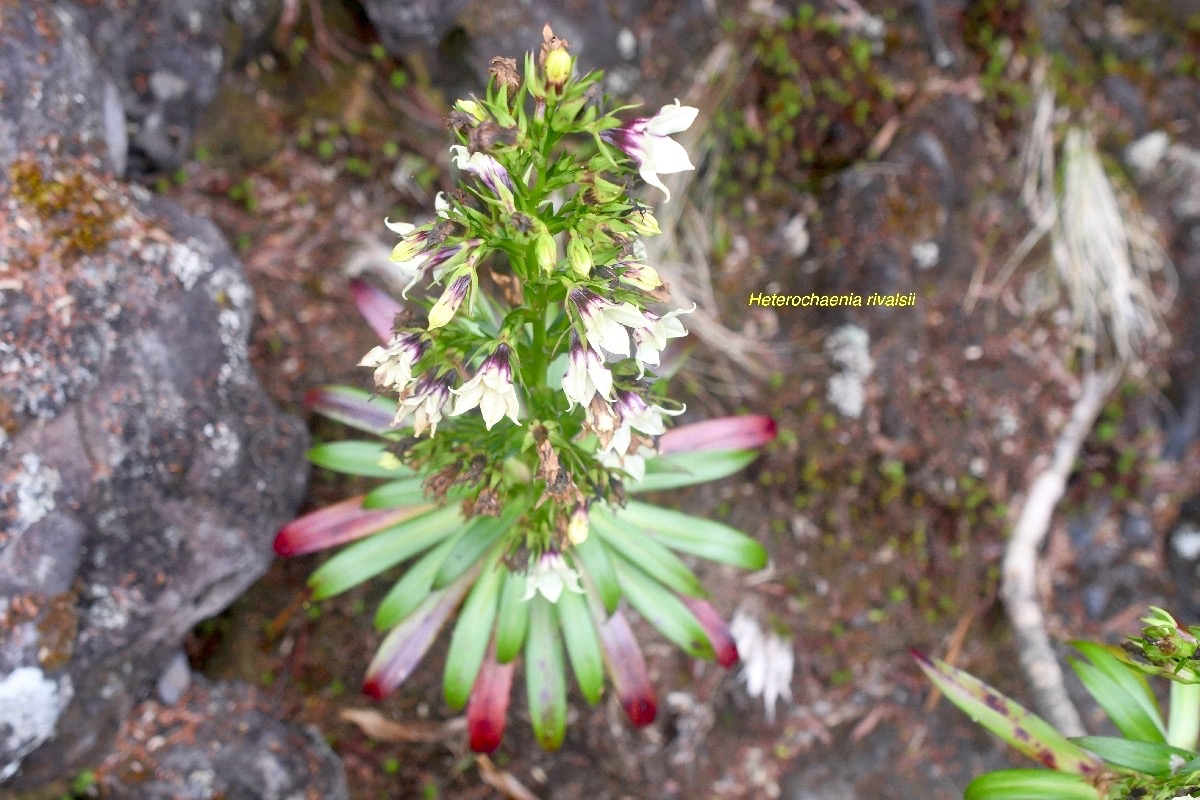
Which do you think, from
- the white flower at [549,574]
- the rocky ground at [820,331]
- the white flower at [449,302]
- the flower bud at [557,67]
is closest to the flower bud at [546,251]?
the white flower at [449,302]

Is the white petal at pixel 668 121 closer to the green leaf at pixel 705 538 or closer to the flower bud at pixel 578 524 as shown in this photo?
the flower bud at pixel 578 524

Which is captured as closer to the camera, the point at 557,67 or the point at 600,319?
the point at 557,67

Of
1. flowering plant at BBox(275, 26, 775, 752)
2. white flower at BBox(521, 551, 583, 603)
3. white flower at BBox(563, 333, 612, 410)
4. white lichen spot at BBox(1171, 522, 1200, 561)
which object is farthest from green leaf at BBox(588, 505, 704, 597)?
A: white lichen spot at BBox(1171, 522, 1200, 561)

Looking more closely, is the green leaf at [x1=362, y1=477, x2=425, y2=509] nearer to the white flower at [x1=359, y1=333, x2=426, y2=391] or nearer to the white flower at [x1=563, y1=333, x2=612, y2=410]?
the white flower at [x1=359, y1=333, x2=426, y2=391]

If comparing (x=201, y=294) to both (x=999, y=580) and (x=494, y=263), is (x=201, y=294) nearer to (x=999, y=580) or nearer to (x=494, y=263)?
(x=494, y=263)

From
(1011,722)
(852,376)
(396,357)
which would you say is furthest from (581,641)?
(852,376)

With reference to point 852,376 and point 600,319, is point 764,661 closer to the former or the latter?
point 852,376
